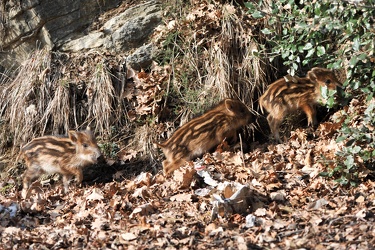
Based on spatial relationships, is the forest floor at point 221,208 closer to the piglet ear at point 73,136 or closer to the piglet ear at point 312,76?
the piglet ear at point 312,76

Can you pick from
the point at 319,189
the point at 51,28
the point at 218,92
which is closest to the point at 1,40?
the point at 51,28

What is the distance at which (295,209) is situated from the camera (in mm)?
6652

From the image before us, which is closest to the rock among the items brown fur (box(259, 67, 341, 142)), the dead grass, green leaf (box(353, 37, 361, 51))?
the dead grass

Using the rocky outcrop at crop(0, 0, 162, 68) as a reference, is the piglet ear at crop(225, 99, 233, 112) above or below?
below

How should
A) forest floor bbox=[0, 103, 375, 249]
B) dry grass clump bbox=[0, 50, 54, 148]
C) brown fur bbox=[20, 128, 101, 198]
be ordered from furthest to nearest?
dry grass clump bbox=[0, 50, 54, 148] → brown fur bbox=[20, 128, 101, 198] → forest floor bbox=[0, 103, 375, 249]

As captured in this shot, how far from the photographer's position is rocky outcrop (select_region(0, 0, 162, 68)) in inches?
397

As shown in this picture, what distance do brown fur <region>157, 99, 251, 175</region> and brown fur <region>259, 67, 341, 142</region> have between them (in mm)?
352

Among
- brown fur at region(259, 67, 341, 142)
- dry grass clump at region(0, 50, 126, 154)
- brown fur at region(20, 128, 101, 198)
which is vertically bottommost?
brown fur at region(259, 67, 341, 142)

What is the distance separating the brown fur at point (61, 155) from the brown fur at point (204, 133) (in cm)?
103

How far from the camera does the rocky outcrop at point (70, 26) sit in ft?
33.1

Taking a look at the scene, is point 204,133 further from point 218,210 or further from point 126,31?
point 218,210

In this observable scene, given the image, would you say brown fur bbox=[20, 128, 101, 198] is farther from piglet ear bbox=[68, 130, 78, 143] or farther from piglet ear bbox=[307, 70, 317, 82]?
piglet ear bbox=[307, 70, 317, 82]

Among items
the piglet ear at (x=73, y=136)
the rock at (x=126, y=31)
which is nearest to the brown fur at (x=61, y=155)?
the piglet ear at (x=73, y=136)

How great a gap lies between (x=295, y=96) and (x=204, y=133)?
1.34 meters
